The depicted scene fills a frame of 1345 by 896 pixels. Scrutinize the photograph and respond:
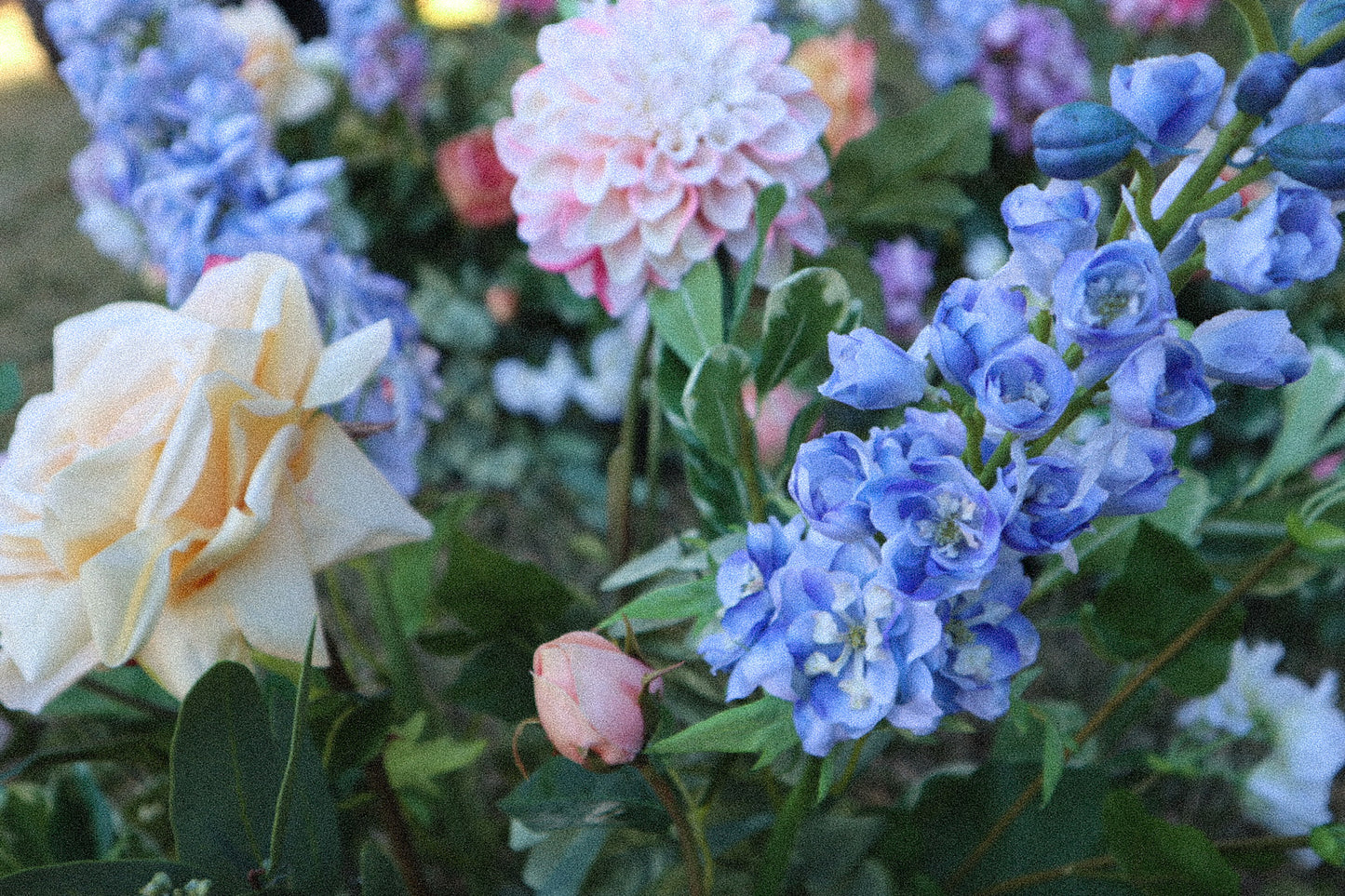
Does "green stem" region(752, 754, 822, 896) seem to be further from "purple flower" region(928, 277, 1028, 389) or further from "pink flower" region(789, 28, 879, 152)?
"pink flower" region(789, 28, 879, 152)

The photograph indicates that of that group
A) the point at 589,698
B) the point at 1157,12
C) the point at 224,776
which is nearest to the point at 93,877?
the point at 224,776

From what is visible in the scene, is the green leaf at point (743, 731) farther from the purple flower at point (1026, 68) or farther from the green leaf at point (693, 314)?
the purple flower at point (1026, 68)

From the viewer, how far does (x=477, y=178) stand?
2.79 feet

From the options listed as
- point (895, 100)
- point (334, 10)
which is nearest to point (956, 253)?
point (895, 100)

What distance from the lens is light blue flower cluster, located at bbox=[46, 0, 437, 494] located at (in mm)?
437

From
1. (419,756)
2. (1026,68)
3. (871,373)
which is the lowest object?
(419,756)

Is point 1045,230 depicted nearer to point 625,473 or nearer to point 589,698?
point 589,698

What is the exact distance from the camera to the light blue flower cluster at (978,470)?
0.64 feet

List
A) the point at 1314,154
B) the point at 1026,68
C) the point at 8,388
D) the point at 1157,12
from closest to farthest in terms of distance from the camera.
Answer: the point at 1314,154 < the point at 8,388 < the point at 1026,68 < the point at 1157,12

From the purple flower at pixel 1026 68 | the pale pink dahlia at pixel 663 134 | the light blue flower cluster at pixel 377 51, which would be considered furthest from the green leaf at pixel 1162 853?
the light blue flower cluster at pixel 377 51

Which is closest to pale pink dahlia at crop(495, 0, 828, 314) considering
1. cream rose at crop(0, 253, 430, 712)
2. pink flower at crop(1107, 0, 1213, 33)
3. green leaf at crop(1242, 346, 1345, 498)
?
cream rose at crop(0, 253, 430, 712)

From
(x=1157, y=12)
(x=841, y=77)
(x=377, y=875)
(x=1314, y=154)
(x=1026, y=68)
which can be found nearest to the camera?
(x=1314, y=154)

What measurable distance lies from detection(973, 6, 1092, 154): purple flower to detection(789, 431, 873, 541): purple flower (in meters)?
0.64

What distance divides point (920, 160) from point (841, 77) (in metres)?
0.21
